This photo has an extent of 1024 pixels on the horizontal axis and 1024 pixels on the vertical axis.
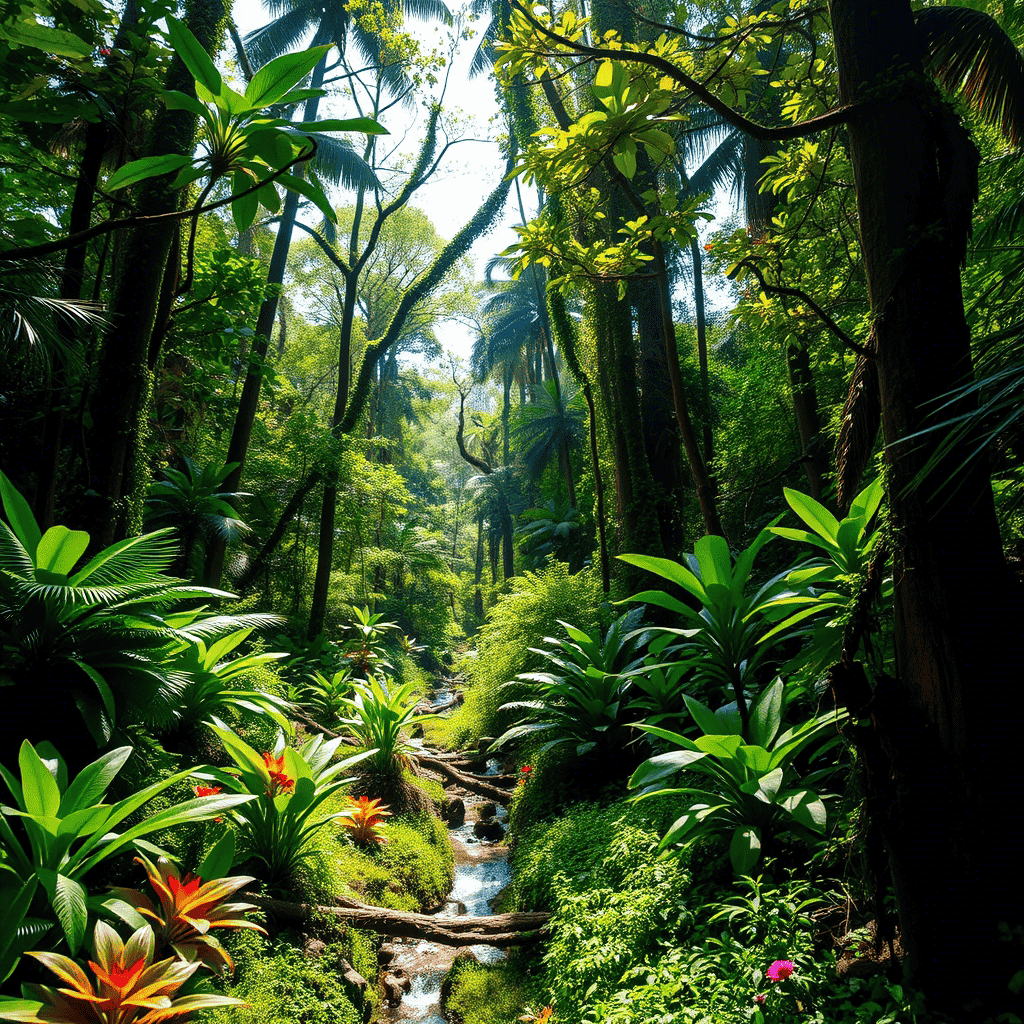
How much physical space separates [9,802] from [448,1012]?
7.44 feet

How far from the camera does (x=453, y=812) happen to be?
19.7 feet

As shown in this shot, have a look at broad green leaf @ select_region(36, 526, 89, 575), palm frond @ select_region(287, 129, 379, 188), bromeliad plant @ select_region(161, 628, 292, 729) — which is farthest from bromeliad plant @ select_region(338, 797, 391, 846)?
palm frond @ select_region(287, 129, 379, 188)

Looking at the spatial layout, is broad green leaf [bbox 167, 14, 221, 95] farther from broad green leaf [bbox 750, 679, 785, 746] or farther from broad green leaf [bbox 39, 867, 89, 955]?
broad green leaf [bbox 750, 679, 785, 746]

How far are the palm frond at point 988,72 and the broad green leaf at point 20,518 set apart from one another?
5042mm

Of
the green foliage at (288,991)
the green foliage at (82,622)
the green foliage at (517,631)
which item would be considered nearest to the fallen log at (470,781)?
the green foliage at (517,631)

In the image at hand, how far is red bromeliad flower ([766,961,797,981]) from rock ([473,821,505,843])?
4.26 metres

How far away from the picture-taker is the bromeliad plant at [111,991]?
5.58ft

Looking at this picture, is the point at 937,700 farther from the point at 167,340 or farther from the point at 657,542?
the point at 167,340

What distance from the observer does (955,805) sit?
1514 mm

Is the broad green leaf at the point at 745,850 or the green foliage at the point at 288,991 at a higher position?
the broad green leaf at the point at 745,850

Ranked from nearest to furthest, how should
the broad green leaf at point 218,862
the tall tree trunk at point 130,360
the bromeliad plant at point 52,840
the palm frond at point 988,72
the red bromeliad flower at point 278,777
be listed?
the bromeliad plant at point 52,840, the broad green leaf at point 218,862, the red bromeliad flower at point 278,777, the palm frond at point 988,72, the tall tree trunk at point 130,360

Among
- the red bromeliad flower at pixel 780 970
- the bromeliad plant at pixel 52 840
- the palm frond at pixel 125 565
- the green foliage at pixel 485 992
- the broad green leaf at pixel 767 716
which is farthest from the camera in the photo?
the green foliage at pixel 485 992

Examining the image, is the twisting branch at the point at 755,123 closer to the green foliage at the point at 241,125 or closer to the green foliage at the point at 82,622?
the green foliage at the point at 241,125

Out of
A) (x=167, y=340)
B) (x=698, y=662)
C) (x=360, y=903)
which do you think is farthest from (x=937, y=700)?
(x=167, y=340)
